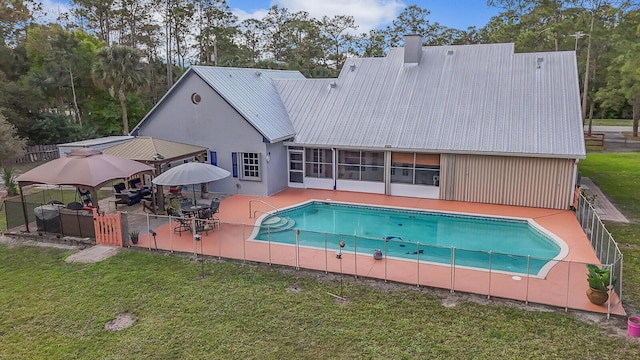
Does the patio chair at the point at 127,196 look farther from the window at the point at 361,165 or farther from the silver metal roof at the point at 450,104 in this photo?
the window at the point at 361,165

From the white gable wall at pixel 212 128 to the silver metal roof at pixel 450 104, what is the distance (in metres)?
2.59

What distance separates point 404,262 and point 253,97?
41.6 ft

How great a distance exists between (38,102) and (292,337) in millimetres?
31378

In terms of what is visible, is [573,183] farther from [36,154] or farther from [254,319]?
[36,154]

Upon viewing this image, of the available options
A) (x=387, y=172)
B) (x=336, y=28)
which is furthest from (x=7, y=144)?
(x=336, y=28)

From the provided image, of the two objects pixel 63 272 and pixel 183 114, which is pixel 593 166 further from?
pixel 63 272

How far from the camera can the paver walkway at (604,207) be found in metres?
15.6

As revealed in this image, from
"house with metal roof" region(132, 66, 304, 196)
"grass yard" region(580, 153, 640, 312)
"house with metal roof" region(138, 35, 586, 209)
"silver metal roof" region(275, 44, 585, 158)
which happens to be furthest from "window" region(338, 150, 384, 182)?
"grass yard" region(580, 153, 640, 312)

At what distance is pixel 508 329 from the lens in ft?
27.4

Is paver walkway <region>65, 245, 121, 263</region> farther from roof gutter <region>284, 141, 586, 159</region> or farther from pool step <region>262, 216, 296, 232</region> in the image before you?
roof gutter <region>284, 141, 586, 159</region>

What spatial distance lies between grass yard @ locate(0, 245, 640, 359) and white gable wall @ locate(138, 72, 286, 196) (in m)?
8.72

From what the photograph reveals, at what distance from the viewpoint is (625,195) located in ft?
61.5

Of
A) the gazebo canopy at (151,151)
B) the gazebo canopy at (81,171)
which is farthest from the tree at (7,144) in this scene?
the gazebo canopy at (81,171)

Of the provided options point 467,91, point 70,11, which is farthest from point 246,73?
point 70,11
